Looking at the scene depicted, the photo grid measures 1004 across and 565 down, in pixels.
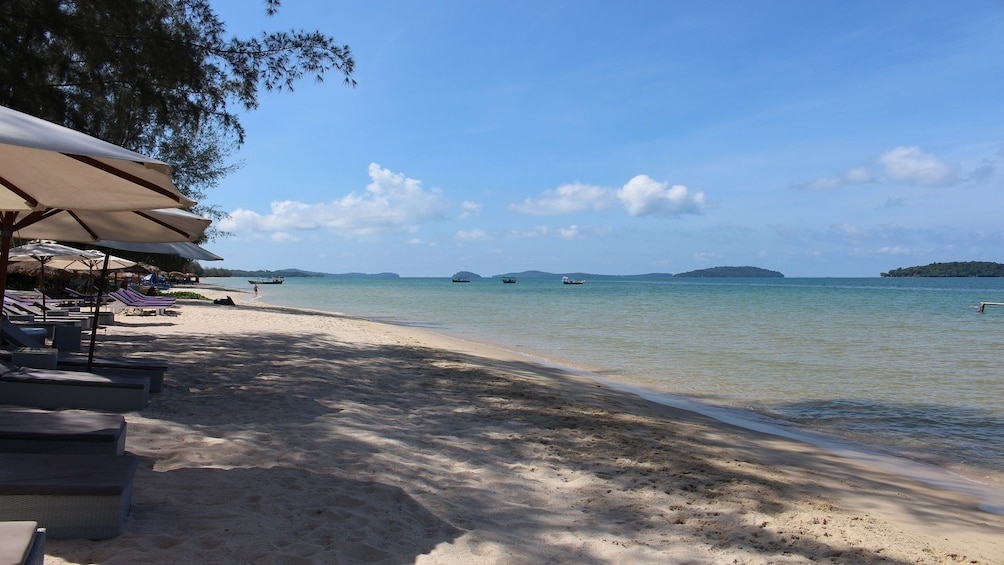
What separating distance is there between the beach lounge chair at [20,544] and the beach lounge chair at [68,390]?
3.22 metres

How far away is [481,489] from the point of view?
4078 mm

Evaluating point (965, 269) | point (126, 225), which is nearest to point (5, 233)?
point (126, 225)

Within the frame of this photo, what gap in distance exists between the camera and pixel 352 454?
4.57 m

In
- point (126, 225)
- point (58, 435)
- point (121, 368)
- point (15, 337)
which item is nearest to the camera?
point (58, 435)

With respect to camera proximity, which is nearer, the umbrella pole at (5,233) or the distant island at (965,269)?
the umbrella pole at (5,233)

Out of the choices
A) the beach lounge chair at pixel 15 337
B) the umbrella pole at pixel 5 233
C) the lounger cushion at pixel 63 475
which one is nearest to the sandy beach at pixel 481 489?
the lounger cushion at pixel 63 475

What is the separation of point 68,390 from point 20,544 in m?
3.44

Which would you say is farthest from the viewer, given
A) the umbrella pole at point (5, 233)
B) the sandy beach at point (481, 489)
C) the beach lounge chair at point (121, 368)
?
the beach lounge chair at point (121, 368)

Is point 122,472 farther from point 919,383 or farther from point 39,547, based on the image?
point 919,383

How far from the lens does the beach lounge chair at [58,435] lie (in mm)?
3252

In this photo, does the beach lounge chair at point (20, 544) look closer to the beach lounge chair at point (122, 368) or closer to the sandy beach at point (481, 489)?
the sandy beach at point (481, 489)

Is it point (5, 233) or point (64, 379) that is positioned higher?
point (5, 233)

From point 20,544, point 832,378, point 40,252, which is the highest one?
point 40,252

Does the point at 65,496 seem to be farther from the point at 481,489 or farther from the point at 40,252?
the point at 40,252
